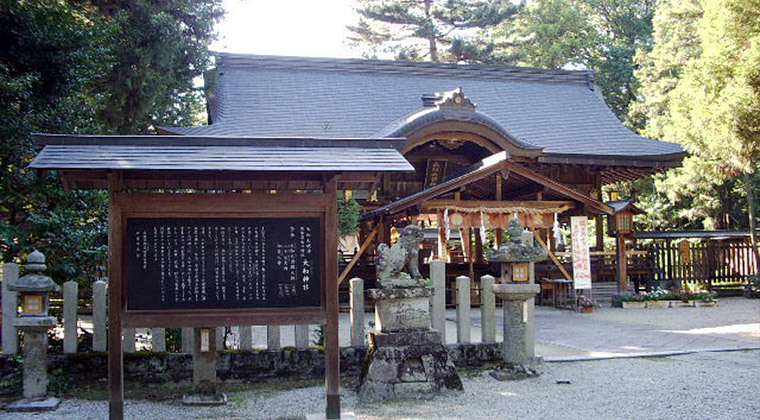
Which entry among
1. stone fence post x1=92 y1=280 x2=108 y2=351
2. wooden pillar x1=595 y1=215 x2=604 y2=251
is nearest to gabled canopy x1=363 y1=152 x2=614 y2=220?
wooden pillar x1=595 y1=215 x2=604 y2=251

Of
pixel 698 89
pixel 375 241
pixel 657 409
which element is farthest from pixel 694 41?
pixel 657 409

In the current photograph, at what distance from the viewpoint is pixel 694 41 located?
2484 centimetres

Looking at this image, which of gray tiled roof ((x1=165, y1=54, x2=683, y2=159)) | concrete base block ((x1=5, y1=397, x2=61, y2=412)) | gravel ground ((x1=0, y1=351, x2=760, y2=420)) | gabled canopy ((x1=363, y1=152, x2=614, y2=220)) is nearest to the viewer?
gravel ground ((x1=0, y1=351, x2=760, y2=420))

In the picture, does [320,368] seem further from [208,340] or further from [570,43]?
[570,43]

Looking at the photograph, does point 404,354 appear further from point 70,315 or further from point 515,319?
point 70,315

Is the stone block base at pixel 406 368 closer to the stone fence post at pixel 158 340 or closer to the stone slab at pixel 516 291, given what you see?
the stone slab at pixel 516 291

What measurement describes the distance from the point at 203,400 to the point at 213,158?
2484 millimetres

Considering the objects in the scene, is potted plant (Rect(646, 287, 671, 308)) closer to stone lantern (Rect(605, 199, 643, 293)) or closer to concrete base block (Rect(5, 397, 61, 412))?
stone lantern (Rect(605, 199, 643, 293))

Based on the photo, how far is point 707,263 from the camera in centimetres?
1961

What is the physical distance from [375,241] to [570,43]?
2147cm

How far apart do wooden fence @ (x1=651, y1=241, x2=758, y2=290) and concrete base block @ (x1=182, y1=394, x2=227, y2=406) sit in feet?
50.7

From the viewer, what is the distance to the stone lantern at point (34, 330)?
Result: 20.8 ft

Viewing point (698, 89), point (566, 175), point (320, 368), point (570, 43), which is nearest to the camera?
point (320, 368)

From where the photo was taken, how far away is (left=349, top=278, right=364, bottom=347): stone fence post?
24.4 feet
